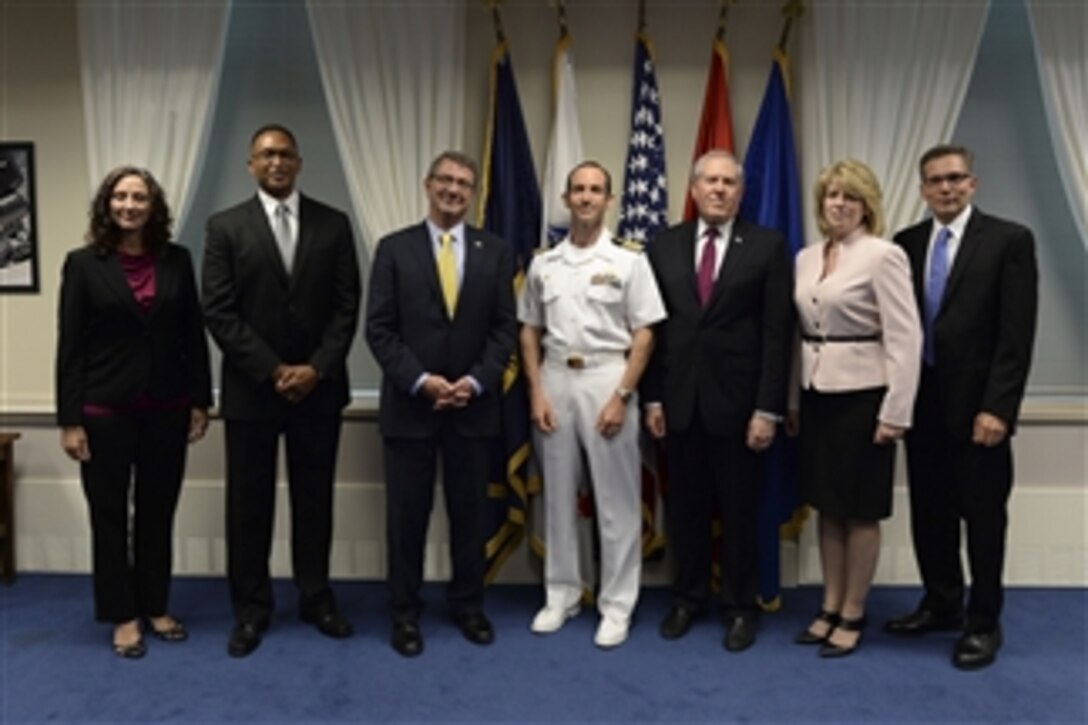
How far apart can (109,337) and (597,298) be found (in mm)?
1598

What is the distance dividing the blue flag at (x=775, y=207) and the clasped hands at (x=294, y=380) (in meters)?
1.70

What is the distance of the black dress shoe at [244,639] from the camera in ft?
9.87

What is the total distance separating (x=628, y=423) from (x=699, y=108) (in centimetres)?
147

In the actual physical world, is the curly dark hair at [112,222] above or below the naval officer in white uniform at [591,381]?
above

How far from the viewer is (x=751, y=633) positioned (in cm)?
311

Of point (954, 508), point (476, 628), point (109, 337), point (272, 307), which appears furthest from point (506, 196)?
point (954, 508)

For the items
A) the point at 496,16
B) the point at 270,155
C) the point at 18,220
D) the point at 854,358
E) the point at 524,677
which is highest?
the point at 496,16

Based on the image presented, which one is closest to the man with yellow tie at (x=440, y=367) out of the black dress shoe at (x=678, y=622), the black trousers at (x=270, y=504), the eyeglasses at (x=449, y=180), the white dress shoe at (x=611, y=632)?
the eyeglasses at (x=449, y=180)

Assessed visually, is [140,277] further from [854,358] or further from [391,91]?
[854,358]

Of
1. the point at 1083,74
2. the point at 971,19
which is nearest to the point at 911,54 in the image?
the point at 971,19

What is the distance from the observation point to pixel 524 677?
286 centimetres

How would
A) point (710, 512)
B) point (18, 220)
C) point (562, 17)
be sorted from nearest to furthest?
point (710, 512) → point (562, 17) → point (18, 220)

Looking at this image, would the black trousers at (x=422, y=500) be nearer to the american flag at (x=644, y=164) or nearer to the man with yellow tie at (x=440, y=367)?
the man with yellow tie at (x=440, y=367)

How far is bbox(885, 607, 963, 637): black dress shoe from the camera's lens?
3205 millimetres
